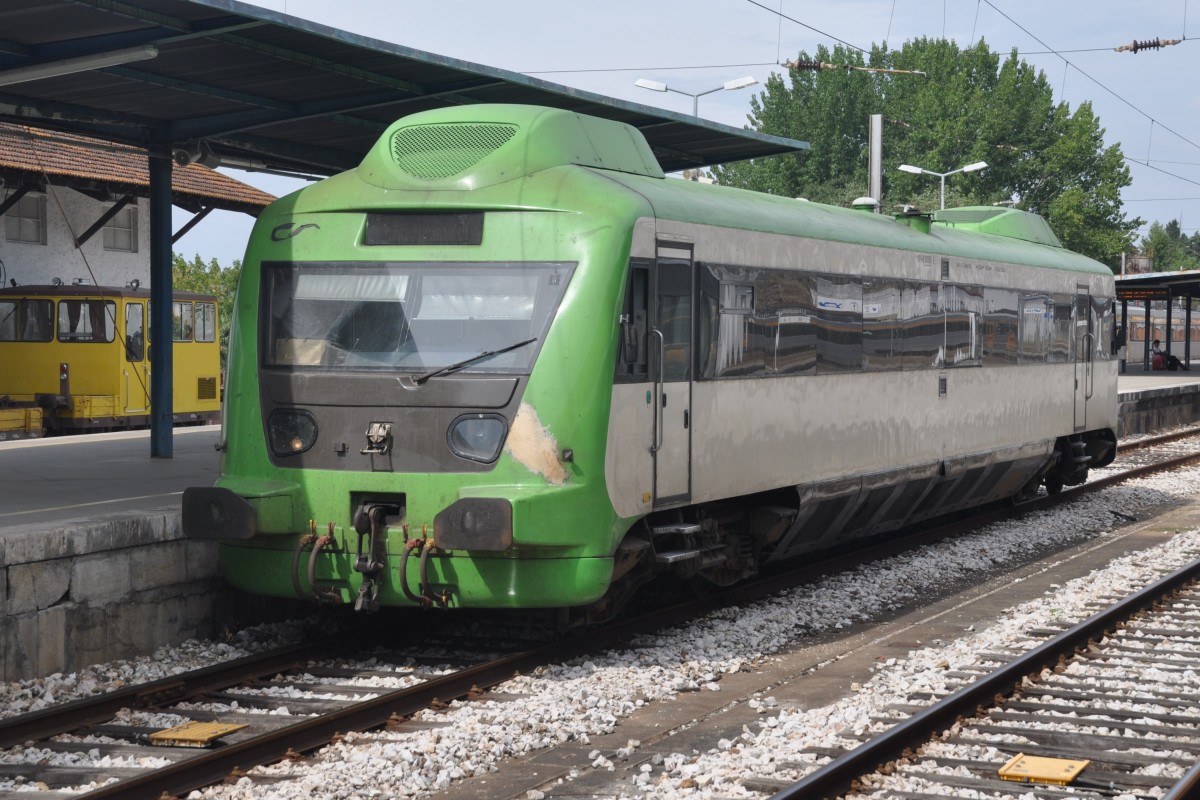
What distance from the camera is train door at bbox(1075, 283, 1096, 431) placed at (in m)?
17.9

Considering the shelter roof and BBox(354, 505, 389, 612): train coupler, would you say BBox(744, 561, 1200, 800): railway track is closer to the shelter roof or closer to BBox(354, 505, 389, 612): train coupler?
BBox(354, 505, 389, 612): train coupler

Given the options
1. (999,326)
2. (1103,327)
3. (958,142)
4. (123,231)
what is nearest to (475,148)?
(999,326)

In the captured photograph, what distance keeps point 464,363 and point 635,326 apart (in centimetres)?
106

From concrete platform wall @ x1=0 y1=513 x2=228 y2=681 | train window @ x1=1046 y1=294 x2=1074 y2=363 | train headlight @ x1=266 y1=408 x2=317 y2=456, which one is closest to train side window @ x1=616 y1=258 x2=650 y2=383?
train headlight @ x1=266 y1=408 x2=317 y2=456

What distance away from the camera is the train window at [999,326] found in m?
15.1

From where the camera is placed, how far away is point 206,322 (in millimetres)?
→ 27891

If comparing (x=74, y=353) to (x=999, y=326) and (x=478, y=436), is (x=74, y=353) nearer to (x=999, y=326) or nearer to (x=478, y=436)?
(x=999, y=326)

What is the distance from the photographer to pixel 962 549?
14492 millimetres

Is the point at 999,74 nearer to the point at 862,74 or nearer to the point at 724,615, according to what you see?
the point at 862,74

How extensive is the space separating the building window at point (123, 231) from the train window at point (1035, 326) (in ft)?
59.6

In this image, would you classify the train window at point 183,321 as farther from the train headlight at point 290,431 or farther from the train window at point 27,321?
the train headlight at point 290,431

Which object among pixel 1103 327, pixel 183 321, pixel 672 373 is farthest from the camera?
pixel 183 321

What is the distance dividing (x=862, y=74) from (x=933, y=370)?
74621mm

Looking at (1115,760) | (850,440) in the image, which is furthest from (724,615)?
(1115,760)
